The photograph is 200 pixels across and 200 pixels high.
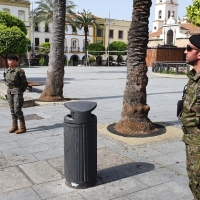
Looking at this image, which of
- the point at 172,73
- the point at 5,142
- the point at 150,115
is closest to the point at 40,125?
the point at 5,142

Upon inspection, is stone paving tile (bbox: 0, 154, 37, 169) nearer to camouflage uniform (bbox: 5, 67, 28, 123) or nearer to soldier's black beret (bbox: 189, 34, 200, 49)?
camouflage uniform (bbox: 5, 67, 28, 123)

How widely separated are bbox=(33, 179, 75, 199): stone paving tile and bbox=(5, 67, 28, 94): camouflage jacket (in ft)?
8.44

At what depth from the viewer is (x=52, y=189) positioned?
3.60m

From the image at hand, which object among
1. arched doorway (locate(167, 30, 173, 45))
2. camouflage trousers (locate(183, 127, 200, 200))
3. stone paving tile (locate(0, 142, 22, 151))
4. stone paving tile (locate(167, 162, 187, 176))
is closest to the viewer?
camouflage trousers (locate(183, 127, 200, 200))

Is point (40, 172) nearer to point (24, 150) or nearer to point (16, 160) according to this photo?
point (16, 160)

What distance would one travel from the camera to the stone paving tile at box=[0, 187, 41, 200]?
3.38m

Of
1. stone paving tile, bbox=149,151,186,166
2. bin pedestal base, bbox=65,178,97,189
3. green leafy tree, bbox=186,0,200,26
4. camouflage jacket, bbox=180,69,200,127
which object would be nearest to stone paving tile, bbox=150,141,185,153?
stone paving tile, bbox=149,151,186,166

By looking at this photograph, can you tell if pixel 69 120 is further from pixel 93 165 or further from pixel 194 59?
pixel 194 59

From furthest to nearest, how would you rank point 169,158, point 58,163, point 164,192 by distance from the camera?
1. point 169,158
2. point 58,163
3. point 164,192

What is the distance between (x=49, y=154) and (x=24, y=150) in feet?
1.65

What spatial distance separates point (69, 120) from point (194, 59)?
1652 millimetres

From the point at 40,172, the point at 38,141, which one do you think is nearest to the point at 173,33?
the point at 38,141

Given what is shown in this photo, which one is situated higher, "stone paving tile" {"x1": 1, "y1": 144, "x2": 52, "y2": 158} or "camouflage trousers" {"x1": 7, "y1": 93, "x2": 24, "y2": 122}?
"camouflage trousers" {"x1": 7, "y1": 93, "x2": 24, "y2": 122}

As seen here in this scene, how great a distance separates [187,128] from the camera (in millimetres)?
2553
